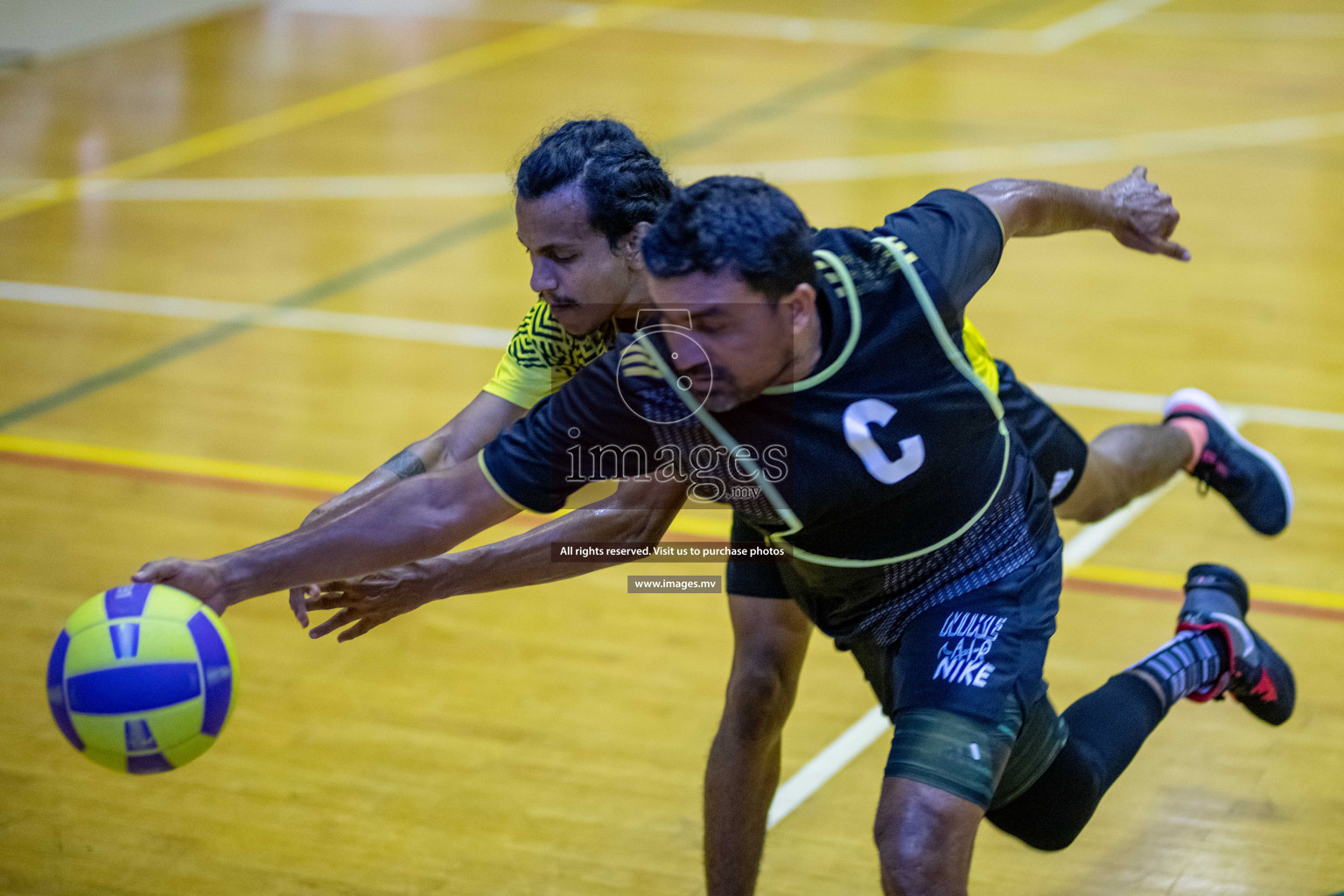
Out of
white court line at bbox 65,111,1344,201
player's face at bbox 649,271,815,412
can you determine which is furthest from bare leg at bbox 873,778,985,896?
white court line at bbox 65,111,1344,201

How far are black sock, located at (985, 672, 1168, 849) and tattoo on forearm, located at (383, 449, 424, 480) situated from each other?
5.02ft

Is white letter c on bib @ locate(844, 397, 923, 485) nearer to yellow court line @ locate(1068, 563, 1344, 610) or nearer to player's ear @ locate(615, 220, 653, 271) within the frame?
player's ear @ locate(615, 220, 653, 271)

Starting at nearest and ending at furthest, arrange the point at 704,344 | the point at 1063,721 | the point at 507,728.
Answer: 1. the point at 704,344
2. the point at 1063,721
3. the point at 507,728

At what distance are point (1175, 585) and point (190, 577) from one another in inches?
144

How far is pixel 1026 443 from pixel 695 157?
704cm

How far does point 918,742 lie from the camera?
287 centimetres

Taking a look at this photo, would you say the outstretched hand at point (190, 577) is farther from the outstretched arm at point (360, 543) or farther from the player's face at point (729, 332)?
the player's face at point (729, 332)

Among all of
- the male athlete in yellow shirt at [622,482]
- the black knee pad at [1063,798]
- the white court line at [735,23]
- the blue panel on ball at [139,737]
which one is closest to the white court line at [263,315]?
the male athlete in yellow shirt at [622,482]

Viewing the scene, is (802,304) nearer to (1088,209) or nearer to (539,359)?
(539,359)

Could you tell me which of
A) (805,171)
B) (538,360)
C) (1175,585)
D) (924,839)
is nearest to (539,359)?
(538,360)

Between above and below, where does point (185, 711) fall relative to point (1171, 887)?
above

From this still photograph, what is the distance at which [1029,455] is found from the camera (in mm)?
3727

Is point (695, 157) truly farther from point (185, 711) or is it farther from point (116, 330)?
point (185, 711)

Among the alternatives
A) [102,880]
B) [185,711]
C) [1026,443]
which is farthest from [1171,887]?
[102,880]
